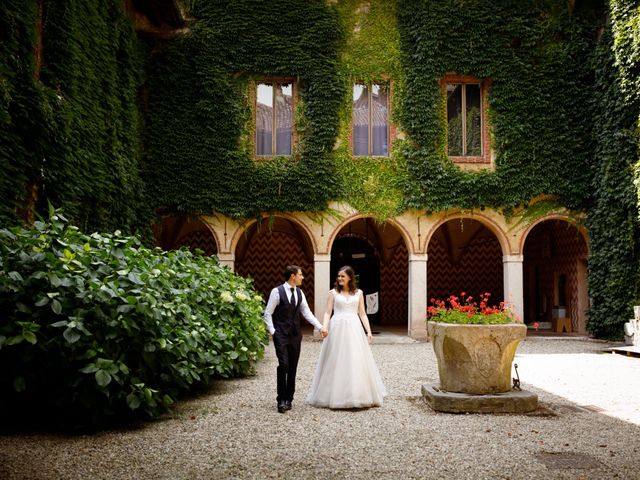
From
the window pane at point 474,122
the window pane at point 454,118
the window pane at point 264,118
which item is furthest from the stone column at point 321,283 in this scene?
the window pane at point 474,122

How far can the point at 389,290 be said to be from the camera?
2142cm

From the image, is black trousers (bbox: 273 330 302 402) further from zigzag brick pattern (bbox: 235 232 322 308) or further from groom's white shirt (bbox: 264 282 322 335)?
zigzag brick pattern (bbox: 235 232 322 308)

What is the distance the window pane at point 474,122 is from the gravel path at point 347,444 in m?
9.45

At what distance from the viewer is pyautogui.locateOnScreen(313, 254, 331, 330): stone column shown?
1541 centimetres

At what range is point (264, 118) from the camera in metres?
16.0

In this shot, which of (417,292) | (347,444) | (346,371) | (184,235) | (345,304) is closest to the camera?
(347,444)

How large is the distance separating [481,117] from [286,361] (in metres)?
11.6

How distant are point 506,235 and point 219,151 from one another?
780cm

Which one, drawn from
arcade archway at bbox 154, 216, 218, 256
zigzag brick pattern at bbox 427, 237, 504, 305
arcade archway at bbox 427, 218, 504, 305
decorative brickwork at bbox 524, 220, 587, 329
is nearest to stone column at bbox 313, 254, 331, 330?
arcade archway at bbox 154, 216, 218, 256

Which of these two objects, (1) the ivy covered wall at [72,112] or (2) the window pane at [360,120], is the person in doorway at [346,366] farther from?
(2) the window pane at [360,120]

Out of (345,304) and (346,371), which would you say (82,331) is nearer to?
(346,371)

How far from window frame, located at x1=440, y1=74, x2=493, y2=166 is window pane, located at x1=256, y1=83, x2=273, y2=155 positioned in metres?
4.64

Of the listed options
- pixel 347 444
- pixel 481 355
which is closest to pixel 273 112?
pixel 481 355

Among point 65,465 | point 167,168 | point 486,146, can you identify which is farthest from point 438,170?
point 65,465
